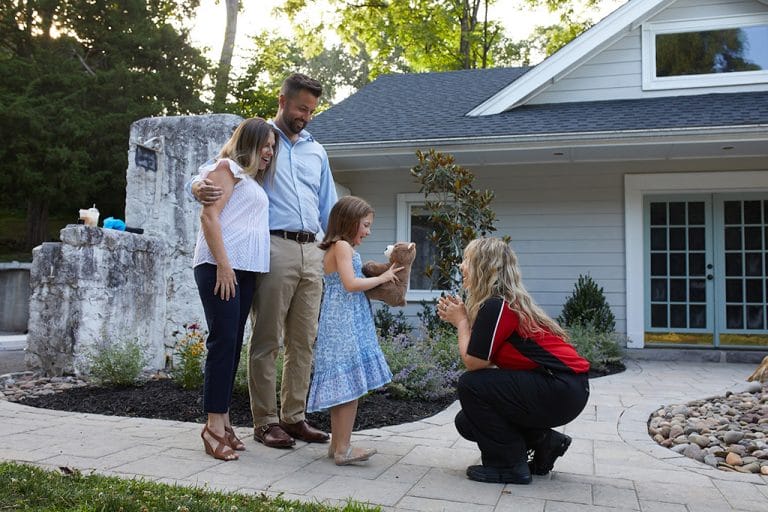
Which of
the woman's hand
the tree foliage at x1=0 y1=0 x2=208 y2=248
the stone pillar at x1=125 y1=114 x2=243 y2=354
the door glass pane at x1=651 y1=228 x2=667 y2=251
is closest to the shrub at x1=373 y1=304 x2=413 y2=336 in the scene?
the stone pillar at x1=125 y1=114 x2=243 y2=354

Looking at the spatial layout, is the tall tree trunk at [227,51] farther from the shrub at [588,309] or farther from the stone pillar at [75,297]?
the stone pillar at [75,297]

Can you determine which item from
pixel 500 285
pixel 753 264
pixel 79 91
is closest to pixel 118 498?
pixel 500 285

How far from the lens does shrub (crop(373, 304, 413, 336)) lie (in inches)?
324

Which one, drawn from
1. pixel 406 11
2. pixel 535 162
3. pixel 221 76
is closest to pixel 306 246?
pixel 535 162

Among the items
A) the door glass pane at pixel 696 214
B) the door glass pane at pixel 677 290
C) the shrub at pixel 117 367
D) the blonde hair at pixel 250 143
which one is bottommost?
the shrub at pixel 117 367

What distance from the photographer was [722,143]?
7227mm

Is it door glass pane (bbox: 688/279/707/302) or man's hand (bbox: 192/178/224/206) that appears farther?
door glass pane (bbox: 688/279/707/302)

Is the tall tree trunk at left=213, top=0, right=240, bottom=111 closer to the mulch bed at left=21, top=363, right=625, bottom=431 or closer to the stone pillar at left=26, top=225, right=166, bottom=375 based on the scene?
the stone pillar at left=26, top=225, right=166, bottom=375

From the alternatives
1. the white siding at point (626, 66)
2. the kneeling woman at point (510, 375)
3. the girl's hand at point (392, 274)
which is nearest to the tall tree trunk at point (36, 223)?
the white siding at point (626, 66)

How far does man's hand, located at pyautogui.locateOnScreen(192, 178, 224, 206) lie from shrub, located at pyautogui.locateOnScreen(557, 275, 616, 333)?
553 centimetres

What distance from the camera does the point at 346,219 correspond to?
10.2 ft

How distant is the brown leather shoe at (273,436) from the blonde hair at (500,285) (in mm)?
1143

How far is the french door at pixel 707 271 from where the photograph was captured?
7.99m

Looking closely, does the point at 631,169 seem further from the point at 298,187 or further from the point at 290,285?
the point at 290,285
